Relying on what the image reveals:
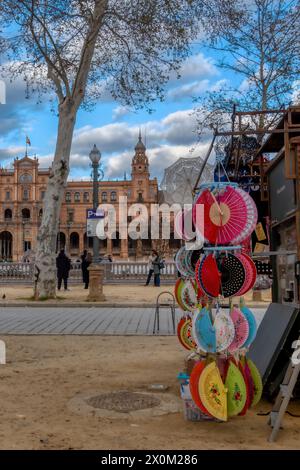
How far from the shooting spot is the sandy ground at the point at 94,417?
4133 millimetres

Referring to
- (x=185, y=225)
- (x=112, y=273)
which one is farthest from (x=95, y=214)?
(x=185, y=225)

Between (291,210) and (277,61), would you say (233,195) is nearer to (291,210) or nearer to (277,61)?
(291,210)

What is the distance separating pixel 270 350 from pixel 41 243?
14032mm

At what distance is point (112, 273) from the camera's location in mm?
29250

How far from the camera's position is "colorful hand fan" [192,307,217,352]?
15.0ft

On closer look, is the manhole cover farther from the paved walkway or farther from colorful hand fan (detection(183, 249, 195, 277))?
the paved walkway

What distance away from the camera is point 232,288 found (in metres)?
4.73

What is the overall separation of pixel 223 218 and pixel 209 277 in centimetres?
56

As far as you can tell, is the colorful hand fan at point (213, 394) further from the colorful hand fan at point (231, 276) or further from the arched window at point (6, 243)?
the arched window at point (6, 243)

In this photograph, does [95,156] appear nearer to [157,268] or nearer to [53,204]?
[53,204]

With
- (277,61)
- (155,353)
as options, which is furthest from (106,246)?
(155,353)

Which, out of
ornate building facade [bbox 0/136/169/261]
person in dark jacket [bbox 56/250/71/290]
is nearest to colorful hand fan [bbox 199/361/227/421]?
person in dark jacket [bbox 56/250/71/290]

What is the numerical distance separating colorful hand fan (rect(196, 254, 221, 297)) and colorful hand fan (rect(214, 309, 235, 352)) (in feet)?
0.74
